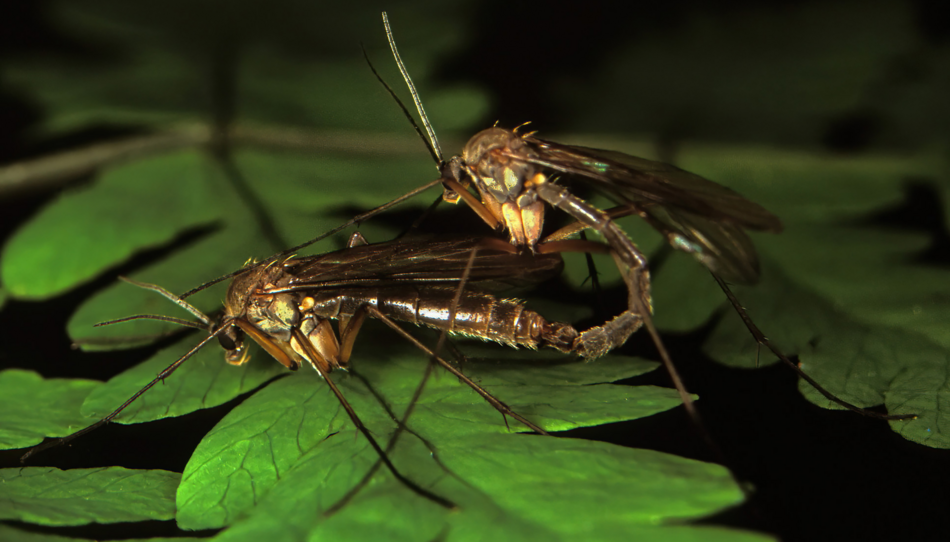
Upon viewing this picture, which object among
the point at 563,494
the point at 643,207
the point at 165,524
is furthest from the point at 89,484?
the point at 643,207

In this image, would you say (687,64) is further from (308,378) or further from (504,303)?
(308,378)

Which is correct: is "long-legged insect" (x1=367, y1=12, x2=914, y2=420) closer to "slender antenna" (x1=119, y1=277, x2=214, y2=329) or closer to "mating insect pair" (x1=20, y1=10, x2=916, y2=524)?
"mating insect pair" (x1=20, y1=10, x2=916, y2=524)

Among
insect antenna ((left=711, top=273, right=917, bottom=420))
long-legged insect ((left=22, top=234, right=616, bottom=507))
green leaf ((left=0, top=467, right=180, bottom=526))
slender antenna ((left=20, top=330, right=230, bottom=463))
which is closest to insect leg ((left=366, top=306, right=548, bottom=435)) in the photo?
long-legged insect ((left=22, top=234, right=616, bottom=507))

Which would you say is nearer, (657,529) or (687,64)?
(657,529)

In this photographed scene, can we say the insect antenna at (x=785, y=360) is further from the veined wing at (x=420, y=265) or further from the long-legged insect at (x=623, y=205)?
the veined wing at (x=420, y=265)

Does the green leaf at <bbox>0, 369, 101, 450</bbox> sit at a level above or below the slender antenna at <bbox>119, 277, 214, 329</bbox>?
below

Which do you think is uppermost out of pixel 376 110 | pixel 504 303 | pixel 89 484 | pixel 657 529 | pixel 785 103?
pixel 376 110

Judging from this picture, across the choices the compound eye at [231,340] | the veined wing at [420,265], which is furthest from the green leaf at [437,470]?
the veined wing at [420,265]
